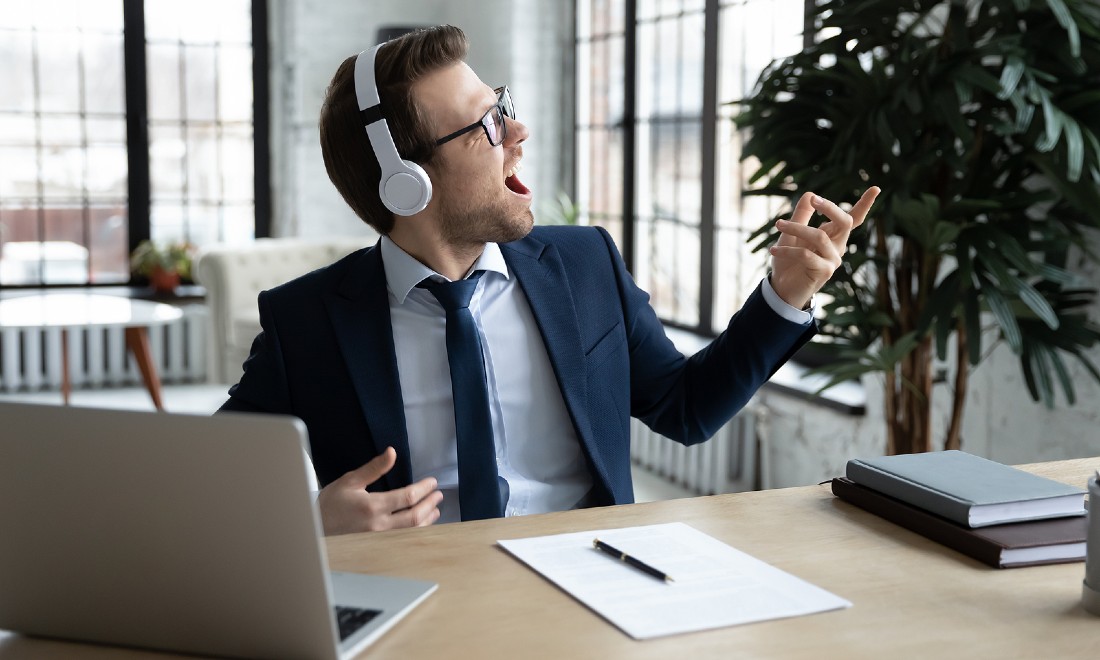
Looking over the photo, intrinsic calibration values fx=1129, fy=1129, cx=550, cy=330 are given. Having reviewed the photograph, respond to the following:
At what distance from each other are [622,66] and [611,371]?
4204 mm

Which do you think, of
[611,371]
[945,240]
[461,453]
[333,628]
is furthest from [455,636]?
[945,240]

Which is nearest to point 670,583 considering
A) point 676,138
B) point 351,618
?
point 351,618

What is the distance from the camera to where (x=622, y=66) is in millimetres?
5801

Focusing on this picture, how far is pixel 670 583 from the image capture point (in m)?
1.10

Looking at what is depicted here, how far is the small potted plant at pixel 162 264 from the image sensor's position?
664 cm

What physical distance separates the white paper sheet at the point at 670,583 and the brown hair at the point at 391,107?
0.77 metres

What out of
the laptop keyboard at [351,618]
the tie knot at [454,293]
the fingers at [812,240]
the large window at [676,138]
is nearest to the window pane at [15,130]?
the large window at [676,138]

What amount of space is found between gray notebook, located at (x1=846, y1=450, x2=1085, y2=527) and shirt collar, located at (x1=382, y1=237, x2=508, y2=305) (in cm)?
67

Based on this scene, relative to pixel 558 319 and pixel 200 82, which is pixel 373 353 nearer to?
pixel 558 319

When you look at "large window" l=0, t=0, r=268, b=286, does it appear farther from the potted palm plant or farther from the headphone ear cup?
the headphone ear cup

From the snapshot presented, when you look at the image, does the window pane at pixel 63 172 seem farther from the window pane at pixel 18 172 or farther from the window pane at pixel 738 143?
the window pane at pixel 738 143

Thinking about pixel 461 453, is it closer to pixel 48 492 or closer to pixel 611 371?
pixel 611 371

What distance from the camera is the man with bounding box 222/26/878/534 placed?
1.68m

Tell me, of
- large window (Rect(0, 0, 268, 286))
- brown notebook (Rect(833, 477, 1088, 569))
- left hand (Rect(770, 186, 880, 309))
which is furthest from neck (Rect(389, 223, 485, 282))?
large window (Rect(0, 0, 268, 286))
